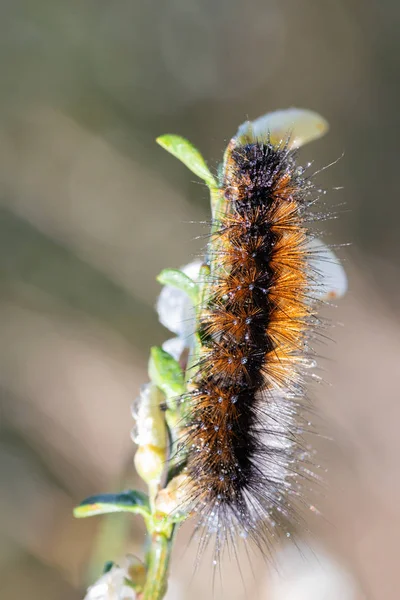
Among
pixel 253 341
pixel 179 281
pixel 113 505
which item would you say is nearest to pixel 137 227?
pixel 253 341

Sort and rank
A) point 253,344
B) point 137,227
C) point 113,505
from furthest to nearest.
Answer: point 137,227 → point 253,344 → point 113,505

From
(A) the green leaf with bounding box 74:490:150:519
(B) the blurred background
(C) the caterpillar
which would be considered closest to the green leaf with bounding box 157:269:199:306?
(C) the caterpillar

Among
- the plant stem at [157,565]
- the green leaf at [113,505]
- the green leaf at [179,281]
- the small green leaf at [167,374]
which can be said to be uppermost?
the green leaf at [179,281]

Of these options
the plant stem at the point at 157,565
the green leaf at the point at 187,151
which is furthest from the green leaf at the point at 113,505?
the green leaf at the point at 187,151

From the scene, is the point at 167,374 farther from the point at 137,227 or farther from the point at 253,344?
the point at 137,227

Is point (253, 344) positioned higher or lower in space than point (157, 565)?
higher

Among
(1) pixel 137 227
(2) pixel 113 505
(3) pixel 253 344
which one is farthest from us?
(1) pixel 137 227

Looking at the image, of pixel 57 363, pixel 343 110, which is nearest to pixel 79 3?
pixel 343 110

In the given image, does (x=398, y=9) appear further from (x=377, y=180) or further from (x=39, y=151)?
(x=39, y=151)

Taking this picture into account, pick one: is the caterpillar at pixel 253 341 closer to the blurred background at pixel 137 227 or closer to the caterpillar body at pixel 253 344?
the caterpillar body at pixel 253 344
